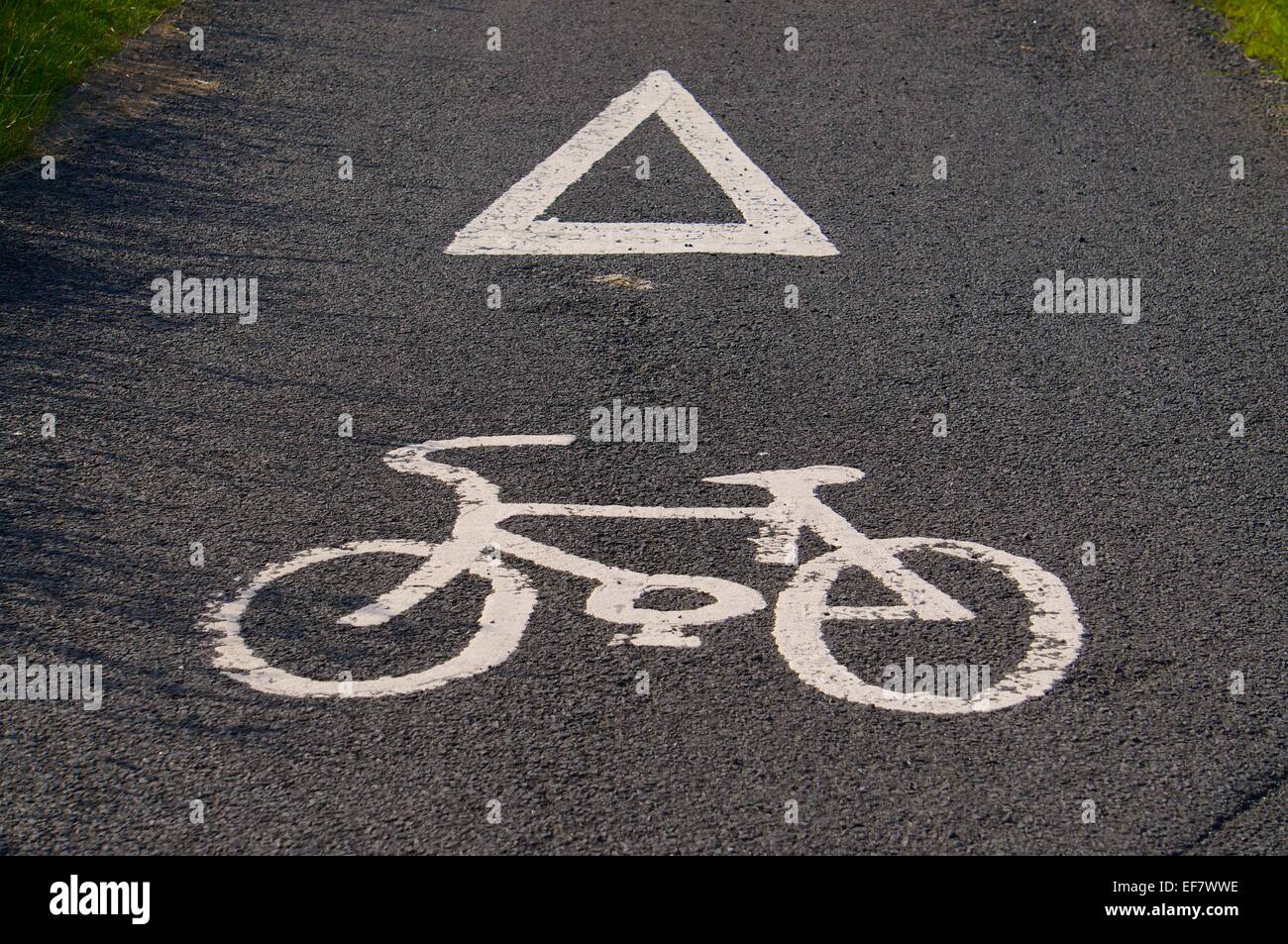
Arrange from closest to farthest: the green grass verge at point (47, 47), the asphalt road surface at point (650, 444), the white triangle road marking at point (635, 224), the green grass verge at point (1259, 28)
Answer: the asphalt road surface at point (650, 444) < the white triangle road marking at point (635, 224) < the green grass verge at point (47, 47) < the green grass verge at point (1259, 28)

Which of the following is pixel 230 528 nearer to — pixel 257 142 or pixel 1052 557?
pixel 1052 557

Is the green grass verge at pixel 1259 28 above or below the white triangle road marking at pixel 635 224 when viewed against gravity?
above

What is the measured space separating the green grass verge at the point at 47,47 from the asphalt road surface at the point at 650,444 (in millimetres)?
412

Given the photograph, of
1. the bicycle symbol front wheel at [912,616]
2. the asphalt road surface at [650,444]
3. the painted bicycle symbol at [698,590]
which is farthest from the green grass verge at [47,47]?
the bicycle symbol front wheel at [912,616]

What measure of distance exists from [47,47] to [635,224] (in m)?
4.01

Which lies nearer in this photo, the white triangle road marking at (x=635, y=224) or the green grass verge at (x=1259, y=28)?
the white triangle road marking at (x=635, y=224)

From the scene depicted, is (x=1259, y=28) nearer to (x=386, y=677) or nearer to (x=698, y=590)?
(x=698, y=590)

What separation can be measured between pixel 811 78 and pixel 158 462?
17.5 ft

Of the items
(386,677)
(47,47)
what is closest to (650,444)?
(386,677)

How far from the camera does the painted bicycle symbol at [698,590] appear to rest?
4023 mm

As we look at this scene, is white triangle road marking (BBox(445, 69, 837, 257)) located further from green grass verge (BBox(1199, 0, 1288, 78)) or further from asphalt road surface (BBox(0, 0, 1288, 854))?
green grass verge (BBox(1199, 0, 1288, 78))

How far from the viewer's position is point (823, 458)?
524 centimetres

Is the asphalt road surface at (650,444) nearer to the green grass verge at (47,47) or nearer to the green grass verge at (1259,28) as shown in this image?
the green grass verge at (1259,28)
